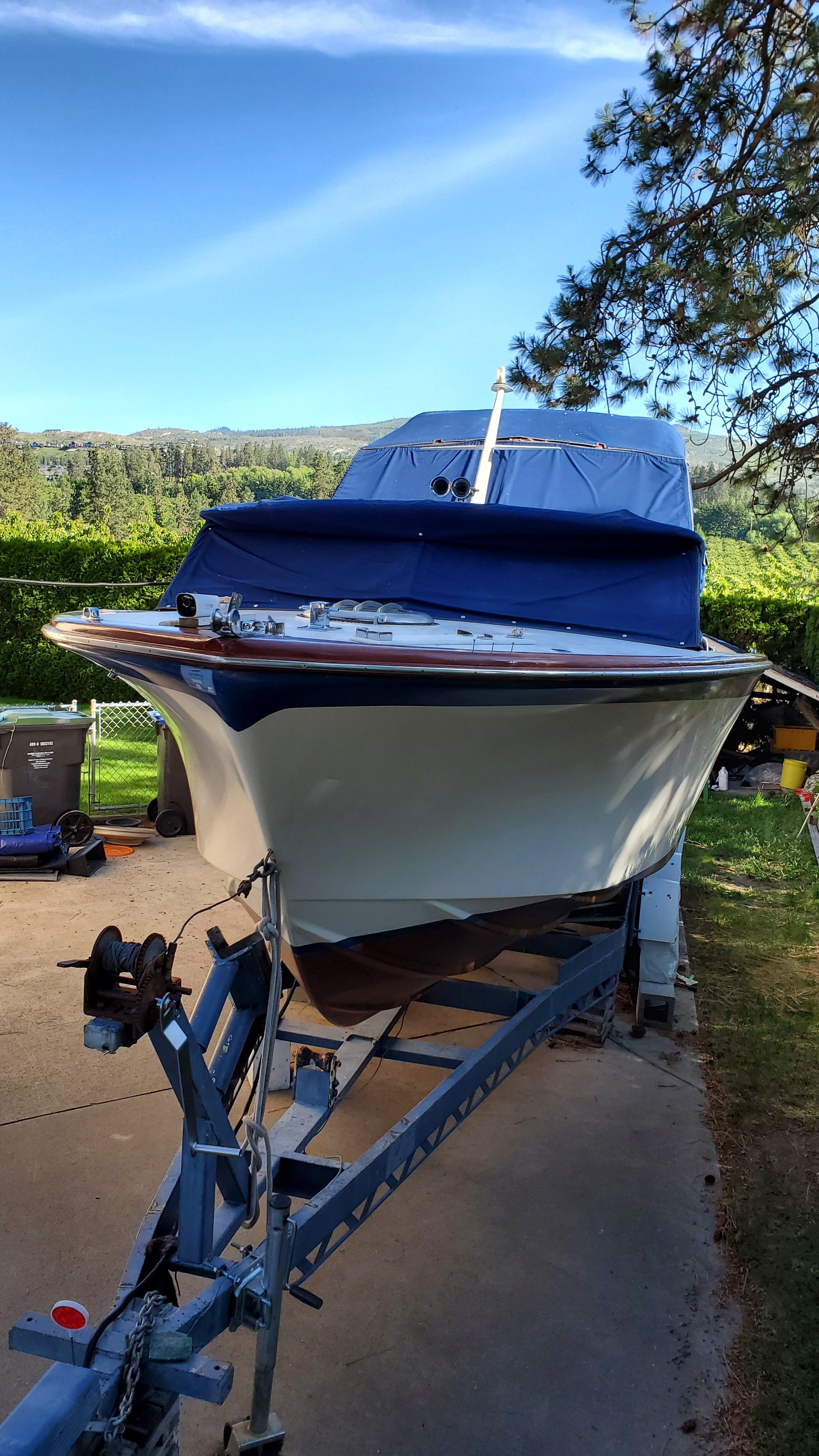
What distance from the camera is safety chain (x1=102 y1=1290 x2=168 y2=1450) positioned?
5.76 feet

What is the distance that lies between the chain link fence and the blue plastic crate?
1.08m

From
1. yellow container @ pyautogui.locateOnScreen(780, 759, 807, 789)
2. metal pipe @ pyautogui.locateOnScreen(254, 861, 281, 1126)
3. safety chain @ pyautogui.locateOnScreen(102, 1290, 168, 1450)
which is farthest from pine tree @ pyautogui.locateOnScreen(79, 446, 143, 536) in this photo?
safety chain @ pyautogui.locateOnScreen(102, 1290, 168, 1450)

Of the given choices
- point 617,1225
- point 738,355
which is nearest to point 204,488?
point 738,355

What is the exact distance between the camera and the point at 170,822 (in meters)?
7.66

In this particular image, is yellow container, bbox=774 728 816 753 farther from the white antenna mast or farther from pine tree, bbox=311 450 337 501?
pine tree, bbox=311 450 337 501

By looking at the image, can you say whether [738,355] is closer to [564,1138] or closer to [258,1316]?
[564,1138]

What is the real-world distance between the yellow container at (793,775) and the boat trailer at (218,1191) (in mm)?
7232

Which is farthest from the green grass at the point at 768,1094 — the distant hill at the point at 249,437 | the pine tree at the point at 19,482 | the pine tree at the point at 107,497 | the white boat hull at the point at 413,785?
the distant hill at the point at 249,437

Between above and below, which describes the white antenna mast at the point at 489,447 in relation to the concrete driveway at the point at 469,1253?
above

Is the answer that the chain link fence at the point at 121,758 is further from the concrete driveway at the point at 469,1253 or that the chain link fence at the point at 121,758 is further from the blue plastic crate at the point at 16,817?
the concrete driveway at the point at 469,1253

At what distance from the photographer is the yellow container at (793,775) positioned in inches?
385

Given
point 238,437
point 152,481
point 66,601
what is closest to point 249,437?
point 238,437

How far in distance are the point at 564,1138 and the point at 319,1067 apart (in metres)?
1.23

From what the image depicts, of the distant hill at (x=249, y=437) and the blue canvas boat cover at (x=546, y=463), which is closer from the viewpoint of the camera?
the blue canvas boat cover at (x=546, y=463)
